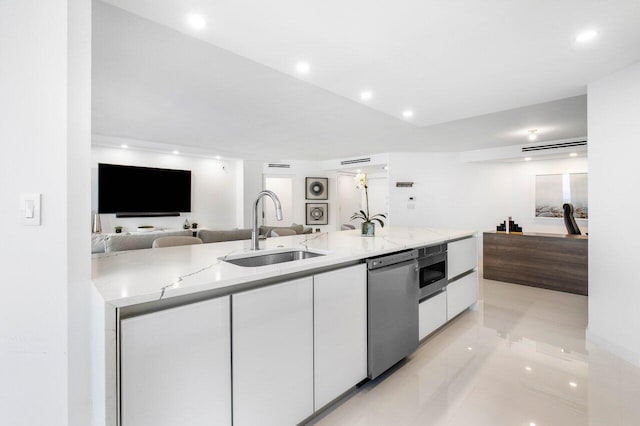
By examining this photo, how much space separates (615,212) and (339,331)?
256 cm

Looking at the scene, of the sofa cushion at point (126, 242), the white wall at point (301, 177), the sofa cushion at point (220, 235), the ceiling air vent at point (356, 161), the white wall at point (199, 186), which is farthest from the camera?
the white wall at point (301, 177)

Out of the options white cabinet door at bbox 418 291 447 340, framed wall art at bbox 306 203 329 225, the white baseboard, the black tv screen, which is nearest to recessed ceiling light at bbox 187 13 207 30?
white cabinet door at bbox 418 291 447 340

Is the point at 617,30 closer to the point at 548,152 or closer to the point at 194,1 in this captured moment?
the point at 194,1

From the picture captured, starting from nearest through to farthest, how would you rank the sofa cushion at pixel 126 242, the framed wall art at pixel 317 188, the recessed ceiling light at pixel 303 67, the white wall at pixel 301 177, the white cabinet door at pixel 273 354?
the white cabinet door at pixel 273 354
the recessed ceiling light at pixel 303 67
the sofa cushion at pixel 126 242
the white wall at pixel 301 177
the framed wall art at pixel 317 188

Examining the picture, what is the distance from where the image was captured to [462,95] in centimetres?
292

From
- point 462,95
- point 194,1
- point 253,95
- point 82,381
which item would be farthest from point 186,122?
point 82,381

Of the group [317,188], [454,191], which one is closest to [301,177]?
[317,188]

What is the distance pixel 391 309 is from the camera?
2.07 m

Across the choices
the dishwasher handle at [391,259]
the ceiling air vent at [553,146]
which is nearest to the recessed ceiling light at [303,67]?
the dishwasher handle at [391,259]

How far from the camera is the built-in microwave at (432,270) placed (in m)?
2.47

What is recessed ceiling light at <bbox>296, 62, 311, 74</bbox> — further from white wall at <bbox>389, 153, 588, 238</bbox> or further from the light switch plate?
white wall at <bbox>389, 153, 588, 238</bbox>

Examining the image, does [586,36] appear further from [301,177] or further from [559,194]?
[301,177]

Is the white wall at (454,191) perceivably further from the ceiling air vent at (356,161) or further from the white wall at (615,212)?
the white wall at (615,212)

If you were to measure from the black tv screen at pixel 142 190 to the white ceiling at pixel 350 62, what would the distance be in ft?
5.62
